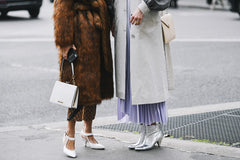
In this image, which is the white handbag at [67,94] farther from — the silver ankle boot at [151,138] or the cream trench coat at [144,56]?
the silver ankle boot at [151,138]

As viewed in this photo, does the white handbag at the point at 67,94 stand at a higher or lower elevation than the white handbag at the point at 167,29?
lower

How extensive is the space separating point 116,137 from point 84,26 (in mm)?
1273

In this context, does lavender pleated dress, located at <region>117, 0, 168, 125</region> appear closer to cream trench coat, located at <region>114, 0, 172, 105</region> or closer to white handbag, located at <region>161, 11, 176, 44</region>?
cream trench coat, located at <region>114, 0, 172, 105</region>

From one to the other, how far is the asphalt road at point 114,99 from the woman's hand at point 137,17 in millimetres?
2316

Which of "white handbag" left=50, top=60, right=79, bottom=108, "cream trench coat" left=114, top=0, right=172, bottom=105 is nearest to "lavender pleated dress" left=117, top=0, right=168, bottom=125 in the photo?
"cream trench coat" left=114, top=0, right=172, bottom=105

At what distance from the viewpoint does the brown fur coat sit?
433 centimetres

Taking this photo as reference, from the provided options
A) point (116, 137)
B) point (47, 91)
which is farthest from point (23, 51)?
point (116, 137)

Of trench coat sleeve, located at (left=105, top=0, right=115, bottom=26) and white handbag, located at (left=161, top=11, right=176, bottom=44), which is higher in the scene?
trench coat sleeve, located at (left=105, top=0, right=115, bottom=26)

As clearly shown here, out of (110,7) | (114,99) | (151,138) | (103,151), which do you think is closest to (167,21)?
(110,7)

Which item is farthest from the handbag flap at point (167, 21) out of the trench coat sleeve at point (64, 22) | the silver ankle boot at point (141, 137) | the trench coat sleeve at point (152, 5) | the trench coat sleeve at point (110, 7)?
the silver ankle boot at point (141, 137)

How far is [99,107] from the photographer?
6.86 metres

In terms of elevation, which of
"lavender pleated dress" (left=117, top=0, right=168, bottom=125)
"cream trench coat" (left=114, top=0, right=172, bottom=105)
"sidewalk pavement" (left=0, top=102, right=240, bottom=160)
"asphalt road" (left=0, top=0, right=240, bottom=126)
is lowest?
"asphalt road" (left=0, top=0, right=240, bottom=126)

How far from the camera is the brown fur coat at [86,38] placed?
4332 millimetres

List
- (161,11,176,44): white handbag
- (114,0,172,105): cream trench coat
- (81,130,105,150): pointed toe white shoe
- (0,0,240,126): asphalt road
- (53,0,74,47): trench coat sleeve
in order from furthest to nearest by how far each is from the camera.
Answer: (0,0,240,126): asphalt road
(81,130,105,150): pointed toe white shoe
(161,11,176,44): white handbag
(114,0,172,105): cream trench coat
(53,0,74,47): trench coat sleeve
